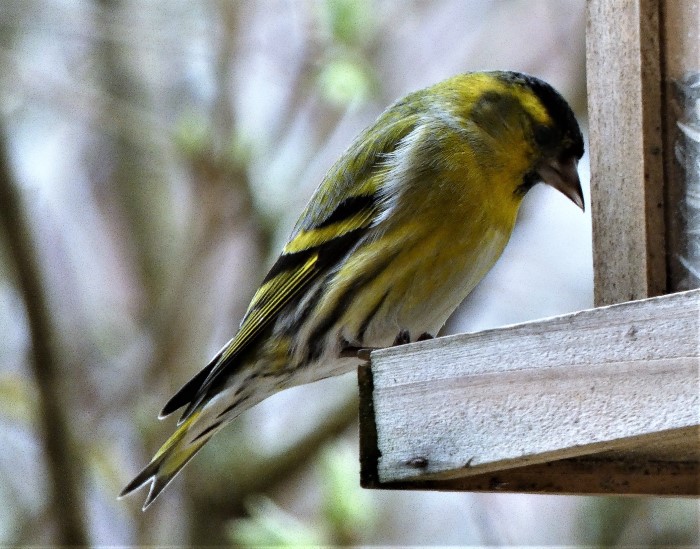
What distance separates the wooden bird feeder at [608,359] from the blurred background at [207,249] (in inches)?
36.4

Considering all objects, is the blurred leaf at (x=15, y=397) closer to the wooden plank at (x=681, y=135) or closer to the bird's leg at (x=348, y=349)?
the bird's leg at (x=348, y=349)

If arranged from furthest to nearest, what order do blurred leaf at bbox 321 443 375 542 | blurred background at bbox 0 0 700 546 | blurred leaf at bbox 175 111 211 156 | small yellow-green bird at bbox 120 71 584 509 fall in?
1. blurred leaf at bbox 175 111 211 156
2. blurred background at bbox 0 0 700 546
3. blurred leaf at bbox 321 443 375 542
4. small yellow-green bird at bbox 120 71 584 509

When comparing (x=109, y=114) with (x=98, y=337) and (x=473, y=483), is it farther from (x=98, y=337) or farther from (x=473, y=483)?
(x=473, y=483)

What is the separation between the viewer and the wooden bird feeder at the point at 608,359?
1.04 metres

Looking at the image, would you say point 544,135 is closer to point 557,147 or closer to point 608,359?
point 557,147

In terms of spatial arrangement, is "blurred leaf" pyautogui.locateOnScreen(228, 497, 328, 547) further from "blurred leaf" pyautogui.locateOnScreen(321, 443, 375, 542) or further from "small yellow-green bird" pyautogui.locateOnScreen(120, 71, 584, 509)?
"small yellow-green bird" pyautogui.locateOnScreen(120, 71, 584, 509)

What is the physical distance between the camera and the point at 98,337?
10.6ft

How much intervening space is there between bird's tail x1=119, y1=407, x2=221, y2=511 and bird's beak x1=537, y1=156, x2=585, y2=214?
77cm

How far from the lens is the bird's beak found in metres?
1.75

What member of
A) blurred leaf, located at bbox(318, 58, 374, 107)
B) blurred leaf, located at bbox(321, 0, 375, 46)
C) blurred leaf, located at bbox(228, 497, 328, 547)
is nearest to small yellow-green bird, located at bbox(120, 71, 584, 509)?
blurred leaf, located at bbox(228, 497, 328, 547)

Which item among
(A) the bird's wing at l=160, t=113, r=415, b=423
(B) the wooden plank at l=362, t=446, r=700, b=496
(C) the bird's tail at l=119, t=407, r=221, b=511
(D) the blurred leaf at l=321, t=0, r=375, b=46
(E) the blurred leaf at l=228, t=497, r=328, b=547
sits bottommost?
(E) the blurred leaf at l=228, t=497, r=328, b=547

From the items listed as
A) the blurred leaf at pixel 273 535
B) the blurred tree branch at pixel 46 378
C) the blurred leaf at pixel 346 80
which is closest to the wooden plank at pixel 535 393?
the blurred leaf at pixel 273 535

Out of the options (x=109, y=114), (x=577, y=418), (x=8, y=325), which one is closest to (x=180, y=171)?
(x=109, y=114)

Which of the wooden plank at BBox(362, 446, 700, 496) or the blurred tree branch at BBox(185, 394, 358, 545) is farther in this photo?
the blurred tree branch at BBox(185, 394, 358, 545)
